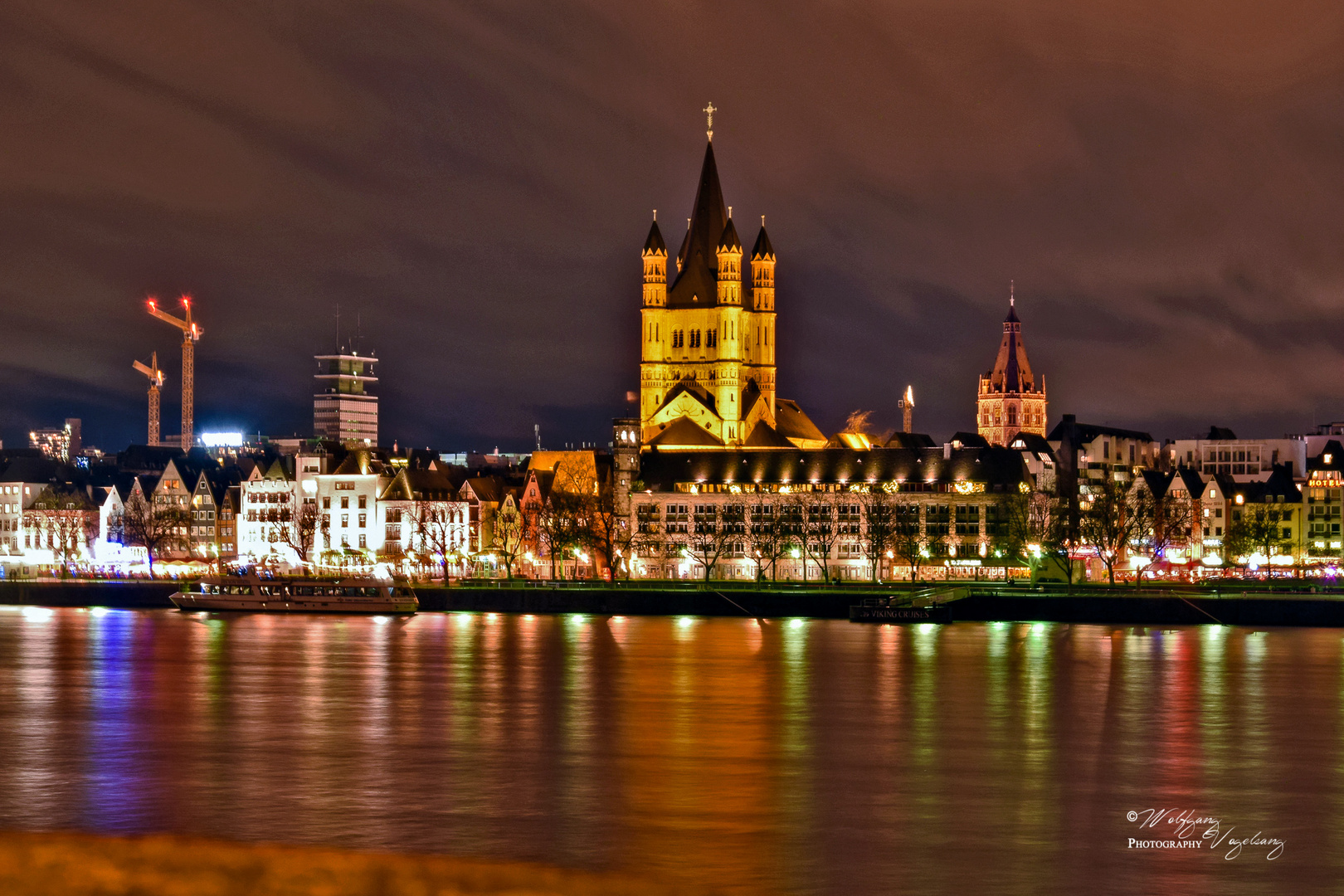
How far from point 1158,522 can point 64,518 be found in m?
97.9

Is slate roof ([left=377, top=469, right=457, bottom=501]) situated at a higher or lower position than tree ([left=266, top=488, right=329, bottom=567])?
higher

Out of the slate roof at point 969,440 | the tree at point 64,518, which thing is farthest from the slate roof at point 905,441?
the tree at point 64,518

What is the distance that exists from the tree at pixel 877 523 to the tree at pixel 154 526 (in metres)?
59.4

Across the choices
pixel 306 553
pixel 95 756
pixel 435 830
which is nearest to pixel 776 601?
pixel 306 553

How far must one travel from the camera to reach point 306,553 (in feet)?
466

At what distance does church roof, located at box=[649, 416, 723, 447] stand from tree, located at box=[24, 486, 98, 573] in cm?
5331

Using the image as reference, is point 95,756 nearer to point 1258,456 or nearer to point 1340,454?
point 1340,454

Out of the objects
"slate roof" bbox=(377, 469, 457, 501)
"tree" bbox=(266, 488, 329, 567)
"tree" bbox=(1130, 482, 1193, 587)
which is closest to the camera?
"tree" bbox=(1130, 482, 1193, 587)

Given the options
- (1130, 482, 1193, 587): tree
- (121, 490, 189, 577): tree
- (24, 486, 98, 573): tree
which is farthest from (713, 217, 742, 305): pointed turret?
(24, 486, 98, 573): tree

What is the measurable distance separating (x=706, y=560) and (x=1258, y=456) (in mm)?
83803

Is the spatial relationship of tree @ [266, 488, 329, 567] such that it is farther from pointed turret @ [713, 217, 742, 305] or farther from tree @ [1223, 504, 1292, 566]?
tree @ [1223, 504, 1292, 566]

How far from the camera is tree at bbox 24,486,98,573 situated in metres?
154

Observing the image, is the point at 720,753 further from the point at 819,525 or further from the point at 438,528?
the point at 438,528

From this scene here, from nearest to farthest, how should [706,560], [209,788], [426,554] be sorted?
[209,788], [706,560], [426,554]
